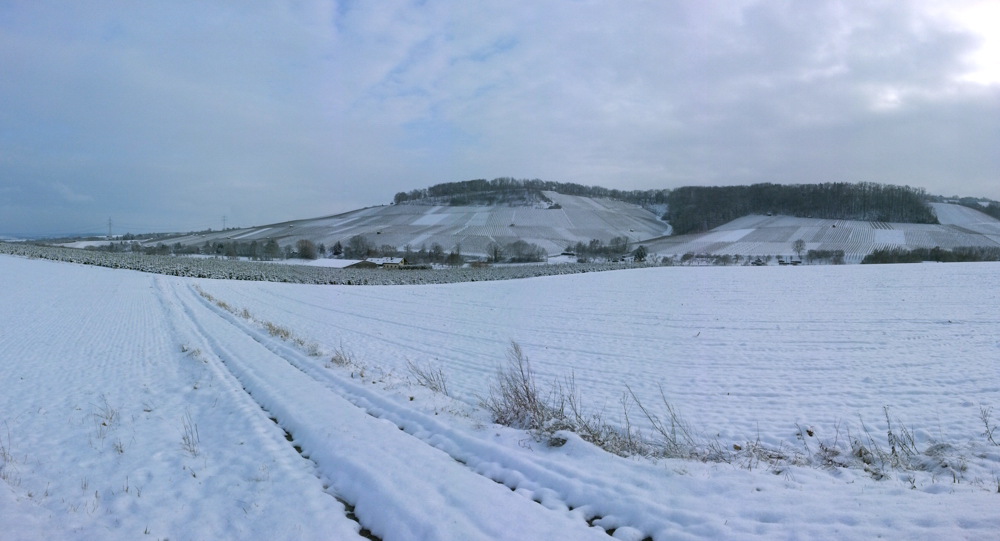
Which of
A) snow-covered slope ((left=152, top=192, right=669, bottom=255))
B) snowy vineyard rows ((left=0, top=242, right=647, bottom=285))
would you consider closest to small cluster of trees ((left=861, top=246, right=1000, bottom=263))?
snow-covered slope ((left=152, top=192, right=669, bottom=255))

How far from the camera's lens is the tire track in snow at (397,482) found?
443 centimetres

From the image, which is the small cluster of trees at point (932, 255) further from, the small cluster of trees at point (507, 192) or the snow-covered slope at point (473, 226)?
the small cluster of trees at point (507, 192)

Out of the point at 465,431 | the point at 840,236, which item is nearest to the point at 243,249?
the point at 465,431

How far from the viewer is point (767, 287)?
118ft

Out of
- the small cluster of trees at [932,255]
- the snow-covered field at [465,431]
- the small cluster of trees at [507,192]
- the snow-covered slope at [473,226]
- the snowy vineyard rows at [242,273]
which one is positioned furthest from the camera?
the small cluster of trees at [507,192]

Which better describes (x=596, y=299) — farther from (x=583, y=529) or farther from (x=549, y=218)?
(x=549, y=218)

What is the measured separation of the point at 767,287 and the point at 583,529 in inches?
1448

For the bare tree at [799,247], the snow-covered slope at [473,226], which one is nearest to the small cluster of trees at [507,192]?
the snow-covered slope at [473,226]

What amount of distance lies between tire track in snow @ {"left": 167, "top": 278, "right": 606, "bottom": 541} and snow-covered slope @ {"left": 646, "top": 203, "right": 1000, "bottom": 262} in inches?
3527

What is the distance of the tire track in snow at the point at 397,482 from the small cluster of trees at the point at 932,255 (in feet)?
280

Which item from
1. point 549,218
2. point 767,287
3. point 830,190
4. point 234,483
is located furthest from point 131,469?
point 830,190

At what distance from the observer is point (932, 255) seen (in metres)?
72.5

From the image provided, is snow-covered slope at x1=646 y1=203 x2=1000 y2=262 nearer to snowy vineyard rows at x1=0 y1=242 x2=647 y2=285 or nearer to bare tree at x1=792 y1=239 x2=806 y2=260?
bare tree at x1=792 y1=239 x2=806 y2=260

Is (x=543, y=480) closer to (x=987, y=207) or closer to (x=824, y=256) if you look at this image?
(x=824, y=256)
